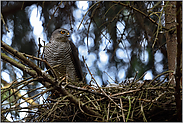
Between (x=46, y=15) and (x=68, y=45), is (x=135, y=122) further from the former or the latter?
(x=46, y=15)

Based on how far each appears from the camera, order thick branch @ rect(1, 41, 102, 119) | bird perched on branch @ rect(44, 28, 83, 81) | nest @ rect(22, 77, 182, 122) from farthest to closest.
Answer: bird perched on branch @ rect(44, 28, 83, 81) < nest @ rect(22, 77, 182, 122) < thick branch @ rect(1, 41, 102, 119)

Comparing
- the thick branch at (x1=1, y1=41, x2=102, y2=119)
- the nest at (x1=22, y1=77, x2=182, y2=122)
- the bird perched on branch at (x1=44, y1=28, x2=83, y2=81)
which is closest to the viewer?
the thick branch at (x1=1, y1=41, x2=102, y2=119)

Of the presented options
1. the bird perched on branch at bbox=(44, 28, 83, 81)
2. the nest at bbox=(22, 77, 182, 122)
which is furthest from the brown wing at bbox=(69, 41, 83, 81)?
the nest at bbox=(22, 77, 182, 122)

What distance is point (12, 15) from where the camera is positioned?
116 inches

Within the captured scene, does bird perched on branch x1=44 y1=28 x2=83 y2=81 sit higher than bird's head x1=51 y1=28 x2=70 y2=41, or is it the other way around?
bird's head x1=51 y1=28 x2=70 y2=41

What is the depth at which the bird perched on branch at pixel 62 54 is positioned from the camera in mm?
2791

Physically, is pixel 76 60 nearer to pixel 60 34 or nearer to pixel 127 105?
pixel 60 34

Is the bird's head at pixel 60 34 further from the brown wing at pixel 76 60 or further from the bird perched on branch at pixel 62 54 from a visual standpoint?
the brown wing at pixel 76 60

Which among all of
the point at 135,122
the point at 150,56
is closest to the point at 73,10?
the point at 150,56

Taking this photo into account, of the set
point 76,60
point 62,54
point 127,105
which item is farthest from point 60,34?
point 127,105

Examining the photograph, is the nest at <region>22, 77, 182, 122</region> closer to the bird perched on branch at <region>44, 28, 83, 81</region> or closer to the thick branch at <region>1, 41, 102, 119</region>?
the thick branch at <region>1, 41, 102, 119</region>

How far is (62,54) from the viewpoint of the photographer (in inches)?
110

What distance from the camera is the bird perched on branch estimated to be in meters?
2.79

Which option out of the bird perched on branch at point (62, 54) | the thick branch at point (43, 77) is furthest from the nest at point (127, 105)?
the bird perched on branch at point (62, 54)
